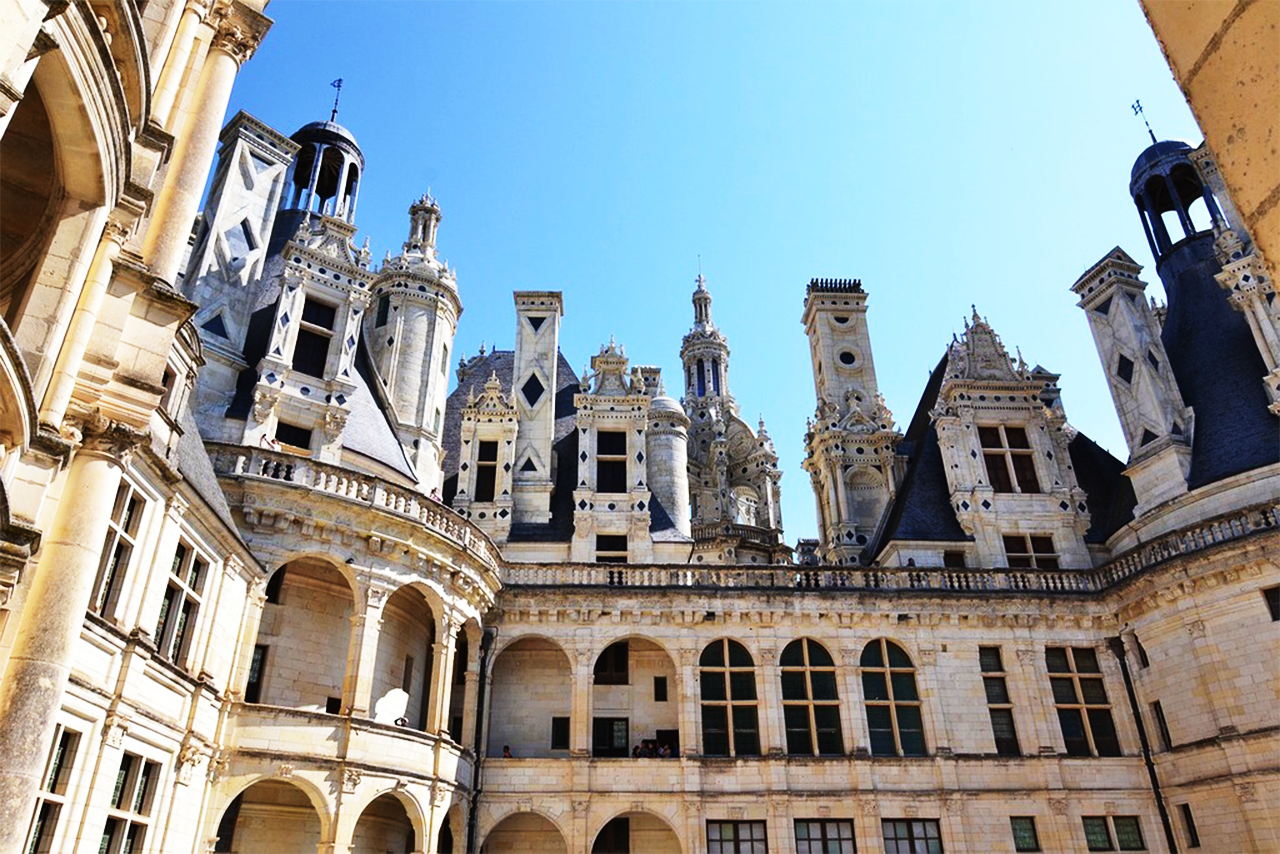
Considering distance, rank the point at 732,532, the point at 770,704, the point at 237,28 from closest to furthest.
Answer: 1. the point at 237,28
2. the point at 770,704
3. the point at 732,532

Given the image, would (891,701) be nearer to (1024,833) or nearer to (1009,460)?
(1024,833)

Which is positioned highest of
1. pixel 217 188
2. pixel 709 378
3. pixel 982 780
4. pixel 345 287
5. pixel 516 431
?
pixel 709 378

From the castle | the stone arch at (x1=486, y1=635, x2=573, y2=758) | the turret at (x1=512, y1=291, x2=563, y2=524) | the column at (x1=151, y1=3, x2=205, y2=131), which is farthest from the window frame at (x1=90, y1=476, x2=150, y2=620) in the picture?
the turret at (x1=512, y1=291, x2=563, y2=524)

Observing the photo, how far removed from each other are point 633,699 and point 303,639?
904 cm

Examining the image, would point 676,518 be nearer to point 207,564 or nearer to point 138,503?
point 207,564

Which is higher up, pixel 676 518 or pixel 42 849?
pixel 676 518

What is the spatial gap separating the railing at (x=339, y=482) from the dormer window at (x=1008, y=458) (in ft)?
55.0

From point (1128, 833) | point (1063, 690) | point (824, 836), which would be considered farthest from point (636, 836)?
point (1128, 833)

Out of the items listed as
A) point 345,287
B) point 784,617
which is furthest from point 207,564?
point 784,617

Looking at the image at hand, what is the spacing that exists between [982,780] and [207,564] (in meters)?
18.8

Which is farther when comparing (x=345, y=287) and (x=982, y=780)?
(x=345, y=287)

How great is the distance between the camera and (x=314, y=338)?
2322 centimetres

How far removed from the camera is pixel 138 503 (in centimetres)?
1277

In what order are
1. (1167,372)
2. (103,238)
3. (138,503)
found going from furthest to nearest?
(1167,372), (138,503), (103,238)
